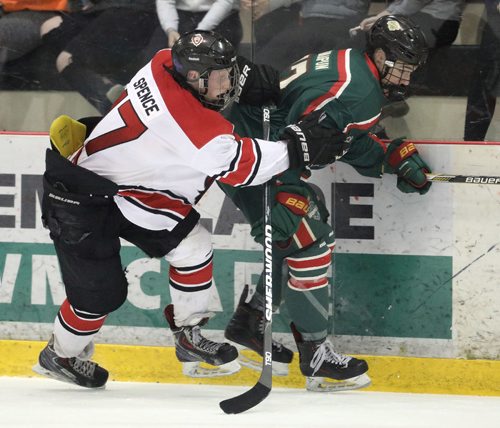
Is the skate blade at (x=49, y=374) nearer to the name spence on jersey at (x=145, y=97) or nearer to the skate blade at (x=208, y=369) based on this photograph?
the skate blade at (x=208, y=369)

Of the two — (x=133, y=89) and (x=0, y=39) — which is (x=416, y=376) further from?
(x=0, y=39)

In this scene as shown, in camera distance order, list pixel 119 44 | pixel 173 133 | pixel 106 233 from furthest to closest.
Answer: pixel 119 44
pixel 106 233
pixel 173 133

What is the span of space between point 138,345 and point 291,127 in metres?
1.18

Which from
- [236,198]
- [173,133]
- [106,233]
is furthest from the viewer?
[236,198]

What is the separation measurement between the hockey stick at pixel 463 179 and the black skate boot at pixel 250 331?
2.51ft

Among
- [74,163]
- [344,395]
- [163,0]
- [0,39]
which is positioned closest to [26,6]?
[0,39]

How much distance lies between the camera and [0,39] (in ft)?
14.0

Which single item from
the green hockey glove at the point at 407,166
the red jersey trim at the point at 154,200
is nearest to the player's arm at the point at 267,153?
the red jersey trim at the point at 154,200

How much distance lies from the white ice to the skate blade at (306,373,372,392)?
29 mm

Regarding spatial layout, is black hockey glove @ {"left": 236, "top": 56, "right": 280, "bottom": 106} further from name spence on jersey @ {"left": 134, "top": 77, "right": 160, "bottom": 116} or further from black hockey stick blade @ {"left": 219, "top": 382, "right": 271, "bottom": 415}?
black hockey stick blade @ {"left": 219, "top": 382, "right": 271, "bottom": 415}

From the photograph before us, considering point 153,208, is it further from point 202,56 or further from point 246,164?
point 202,56

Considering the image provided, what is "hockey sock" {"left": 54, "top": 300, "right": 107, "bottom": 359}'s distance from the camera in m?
3.74

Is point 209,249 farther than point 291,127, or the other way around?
point 209,249

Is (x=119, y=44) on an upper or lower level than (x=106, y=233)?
upper
